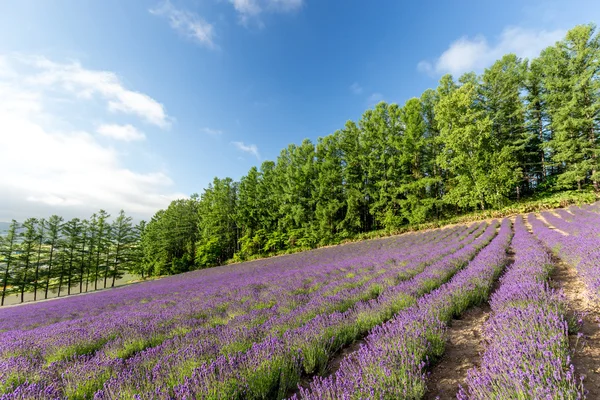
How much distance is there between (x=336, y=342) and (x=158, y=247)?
146 feet

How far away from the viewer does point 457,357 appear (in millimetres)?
2551

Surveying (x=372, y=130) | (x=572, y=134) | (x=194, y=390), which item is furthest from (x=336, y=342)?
(x=572, y=134)

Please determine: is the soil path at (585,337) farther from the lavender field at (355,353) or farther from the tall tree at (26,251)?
the tall tree at (26,251)

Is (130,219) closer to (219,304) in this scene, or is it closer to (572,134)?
(219,304)

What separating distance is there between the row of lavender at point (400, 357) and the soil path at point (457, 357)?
12cm

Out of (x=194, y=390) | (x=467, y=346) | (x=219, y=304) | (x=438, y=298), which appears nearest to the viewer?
(x=194, y=390)

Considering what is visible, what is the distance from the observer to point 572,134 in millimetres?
21297

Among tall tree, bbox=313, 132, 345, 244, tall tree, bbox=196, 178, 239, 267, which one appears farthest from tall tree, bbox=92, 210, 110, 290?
tall tree, bbox=313, 132, 345, 244

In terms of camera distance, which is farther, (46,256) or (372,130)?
(46,256)

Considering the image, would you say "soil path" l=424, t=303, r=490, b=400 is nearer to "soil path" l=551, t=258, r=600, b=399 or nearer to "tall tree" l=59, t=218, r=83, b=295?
"soil path" l=551, t=258, r=600, b=399

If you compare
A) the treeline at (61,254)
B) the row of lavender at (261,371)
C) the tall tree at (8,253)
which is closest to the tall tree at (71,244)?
the treeline at (61,254)

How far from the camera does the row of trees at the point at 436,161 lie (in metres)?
21.3

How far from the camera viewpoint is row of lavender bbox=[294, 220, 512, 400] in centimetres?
169

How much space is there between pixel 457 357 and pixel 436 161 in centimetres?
2616
